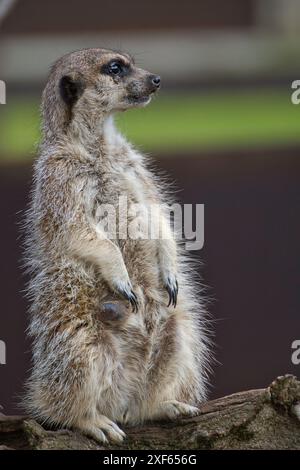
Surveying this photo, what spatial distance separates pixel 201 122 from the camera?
10.8m

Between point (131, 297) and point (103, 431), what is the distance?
0.50m

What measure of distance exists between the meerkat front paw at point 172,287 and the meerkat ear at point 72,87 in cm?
78

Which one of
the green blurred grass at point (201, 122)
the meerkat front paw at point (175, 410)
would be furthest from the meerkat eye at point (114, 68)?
the green blurred grass at point (201, 122)

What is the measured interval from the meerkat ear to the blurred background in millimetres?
337

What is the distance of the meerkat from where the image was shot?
4.53 m

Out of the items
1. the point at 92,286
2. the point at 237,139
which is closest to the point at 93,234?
the point at 92,286

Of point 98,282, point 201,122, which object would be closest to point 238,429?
point 98,282

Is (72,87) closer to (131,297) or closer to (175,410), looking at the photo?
(131,297)

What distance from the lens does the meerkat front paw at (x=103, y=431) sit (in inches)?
174

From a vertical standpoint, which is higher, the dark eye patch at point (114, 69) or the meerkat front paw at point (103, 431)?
the dark eye patch at point (114, 69)

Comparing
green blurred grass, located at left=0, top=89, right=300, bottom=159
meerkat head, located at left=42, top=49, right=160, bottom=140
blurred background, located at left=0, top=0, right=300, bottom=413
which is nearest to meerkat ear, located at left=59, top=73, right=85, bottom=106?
meerkat head, located at left=42, top=49, right=160, bottom=140

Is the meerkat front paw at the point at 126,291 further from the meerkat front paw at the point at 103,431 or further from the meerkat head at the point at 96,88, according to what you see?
the meerkat head at the point at 96,88

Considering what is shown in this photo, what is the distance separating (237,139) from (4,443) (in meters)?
5.62
